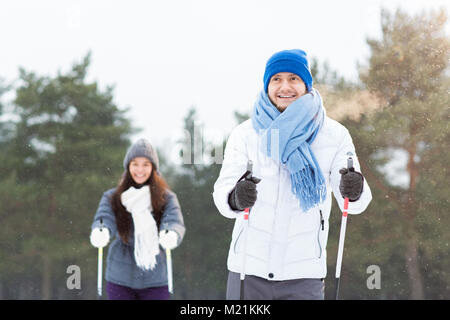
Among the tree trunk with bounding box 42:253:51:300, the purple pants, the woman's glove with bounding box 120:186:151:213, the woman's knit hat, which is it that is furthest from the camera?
the tree trunk with bounding box 42:253:51:300

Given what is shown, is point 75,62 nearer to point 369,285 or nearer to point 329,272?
point 329,272

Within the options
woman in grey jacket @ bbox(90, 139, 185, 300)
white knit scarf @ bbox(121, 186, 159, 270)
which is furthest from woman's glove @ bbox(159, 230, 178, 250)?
white knit scarf @ bbox(121, 186, 159, 270)

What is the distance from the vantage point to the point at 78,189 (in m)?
15.5

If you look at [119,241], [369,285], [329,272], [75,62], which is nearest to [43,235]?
[75,62]

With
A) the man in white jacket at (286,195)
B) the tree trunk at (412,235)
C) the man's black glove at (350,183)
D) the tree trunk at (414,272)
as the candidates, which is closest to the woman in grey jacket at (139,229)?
the man in white jacket at (286,195)

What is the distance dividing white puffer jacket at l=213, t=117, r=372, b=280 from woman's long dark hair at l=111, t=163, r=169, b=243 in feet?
5.44

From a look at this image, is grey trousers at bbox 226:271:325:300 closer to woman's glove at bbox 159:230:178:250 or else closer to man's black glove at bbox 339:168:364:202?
man's black glove at bbox 339:168:364:202

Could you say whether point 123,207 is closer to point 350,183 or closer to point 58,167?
point 350,183

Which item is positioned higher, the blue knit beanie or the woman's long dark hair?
the blue knit beanie

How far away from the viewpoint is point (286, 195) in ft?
8.84

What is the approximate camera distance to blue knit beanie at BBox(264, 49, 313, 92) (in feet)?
9.64

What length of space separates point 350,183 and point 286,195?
1.09ft
